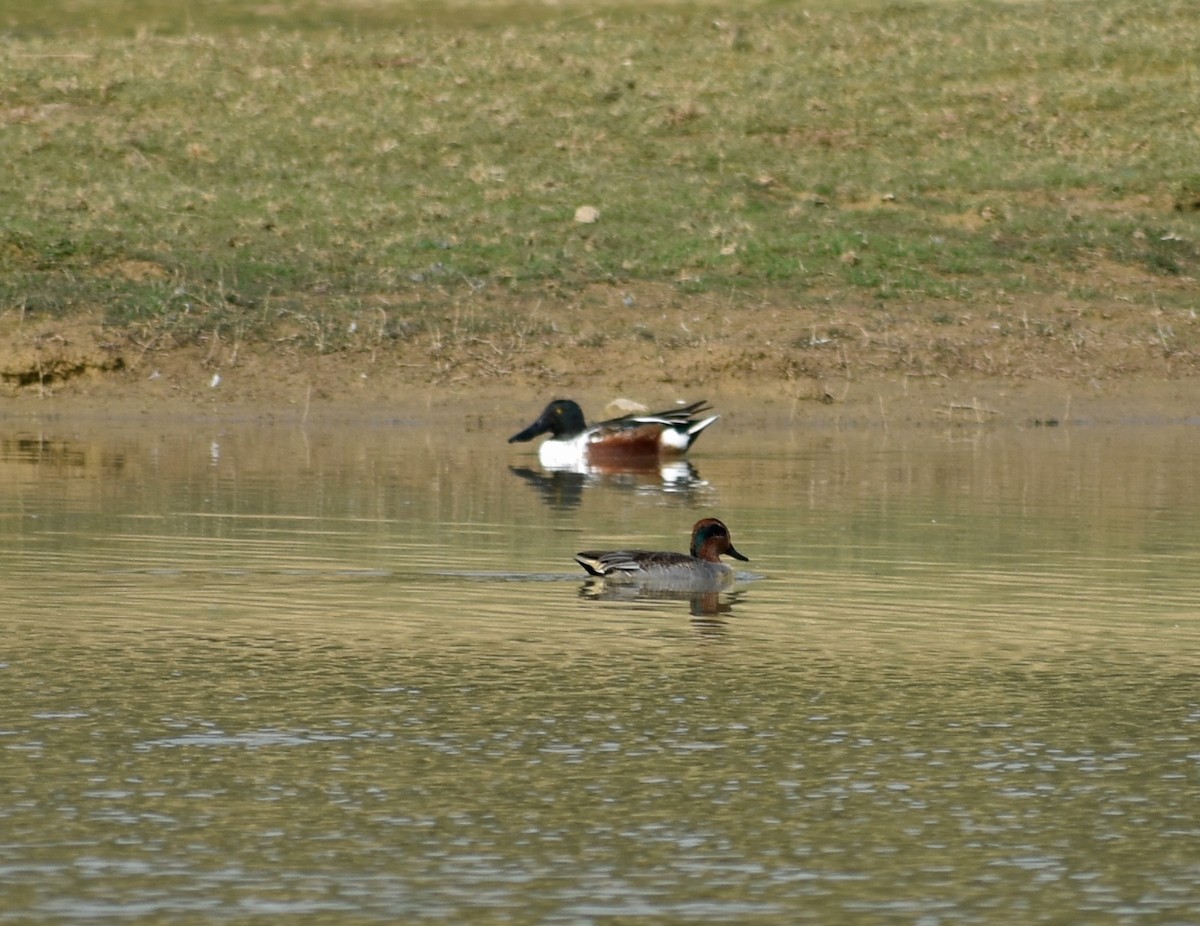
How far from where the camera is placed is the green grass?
26609mm

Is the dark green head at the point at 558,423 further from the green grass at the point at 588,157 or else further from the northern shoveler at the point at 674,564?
the northern shoveler at the point at 674,564

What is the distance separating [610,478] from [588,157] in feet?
40.2

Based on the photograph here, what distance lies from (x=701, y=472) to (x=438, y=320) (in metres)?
6.00

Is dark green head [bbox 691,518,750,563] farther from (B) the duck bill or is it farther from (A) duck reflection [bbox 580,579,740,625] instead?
(B) the duck bill

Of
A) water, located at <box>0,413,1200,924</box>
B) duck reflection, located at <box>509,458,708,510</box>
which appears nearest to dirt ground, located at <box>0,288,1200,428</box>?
duck reflection, located at <box>509,458,708,510</box>

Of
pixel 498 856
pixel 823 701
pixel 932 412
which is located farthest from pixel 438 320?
pixel 498 856

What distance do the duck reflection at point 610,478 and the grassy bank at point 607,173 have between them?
13.4ft

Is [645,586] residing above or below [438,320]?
below

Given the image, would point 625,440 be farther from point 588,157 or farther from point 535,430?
point 588,157

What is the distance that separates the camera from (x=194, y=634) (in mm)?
11250

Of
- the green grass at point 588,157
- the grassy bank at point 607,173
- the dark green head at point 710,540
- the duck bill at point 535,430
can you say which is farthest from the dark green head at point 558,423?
the dark green head at point 710,540

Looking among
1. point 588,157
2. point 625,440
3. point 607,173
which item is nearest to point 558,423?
point 625,440

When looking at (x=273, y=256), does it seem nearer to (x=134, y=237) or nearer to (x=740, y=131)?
(x=134, y=237)

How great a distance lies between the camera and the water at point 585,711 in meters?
Answer: 7.10
